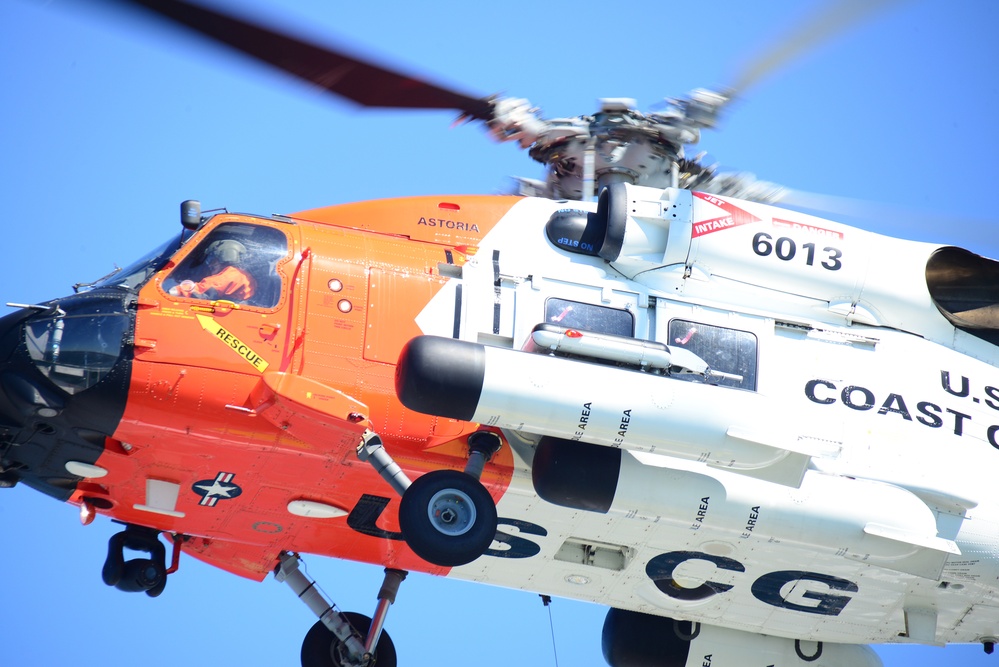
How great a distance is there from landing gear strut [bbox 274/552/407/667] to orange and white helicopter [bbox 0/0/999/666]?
0.08ft

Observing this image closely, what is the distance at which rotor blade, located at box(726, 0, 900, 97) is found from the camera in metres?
7.98

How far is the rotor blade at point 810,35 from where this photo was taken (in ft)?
26.2

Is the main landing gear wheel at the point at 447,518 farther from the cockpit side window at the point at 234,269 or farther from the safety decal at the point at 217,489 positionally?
the cockpit side window at the point at 234,269

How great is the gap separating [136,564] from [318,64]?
140 inches

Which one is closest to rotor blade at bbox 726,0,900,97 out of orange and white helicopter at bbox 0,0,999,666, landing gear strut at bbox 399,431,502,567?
orange and white helicopter at bbox 0,0,999,666

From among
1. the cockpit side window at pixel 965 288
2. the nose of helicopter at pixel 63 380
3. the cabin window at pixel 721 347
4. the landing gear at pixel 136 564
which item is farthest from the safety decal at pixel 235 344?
the cockpit side window at pixel 965 288

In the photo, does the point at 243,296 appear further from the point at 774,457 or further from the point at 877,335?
the point at 877,335

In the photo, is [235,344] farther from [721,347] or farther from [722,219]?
[722,219]

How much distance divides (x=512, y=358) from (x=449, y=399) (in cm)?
52

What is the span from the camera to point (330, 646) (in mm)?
9945

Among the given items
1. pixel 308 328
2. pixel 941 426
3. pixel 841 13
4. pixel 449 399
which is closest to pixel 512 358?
pixel 449 399

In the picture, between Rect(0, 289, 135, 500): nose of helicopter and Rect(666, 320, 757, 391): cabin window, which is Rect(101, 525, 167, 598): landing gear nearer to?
Rect(0, 289, 135, 500): nose of helicopter

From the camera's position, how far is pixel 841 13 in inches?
320

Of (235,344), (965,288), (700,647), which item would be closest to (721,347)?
(965,288)
